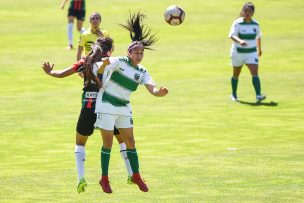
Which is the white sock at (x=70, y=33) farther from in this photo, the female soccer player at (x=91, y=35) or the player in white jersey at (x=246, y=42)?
the female soccer player at (x=91, y=35)

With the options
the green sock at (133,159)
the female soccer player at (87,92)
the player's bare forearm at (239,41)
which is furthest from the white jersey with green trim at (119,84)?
the player's bare forearm at (239,41)

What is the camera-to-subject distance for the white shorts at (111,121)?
14227 millimetres

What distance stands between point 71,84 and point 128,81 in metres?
14.5

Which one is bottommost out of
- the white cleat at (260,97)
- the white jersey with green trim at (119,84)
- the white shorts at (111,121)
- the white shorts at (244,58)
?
the white cleat at (260,97)

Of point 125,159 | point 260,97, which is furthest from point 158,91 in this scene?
point 260,97

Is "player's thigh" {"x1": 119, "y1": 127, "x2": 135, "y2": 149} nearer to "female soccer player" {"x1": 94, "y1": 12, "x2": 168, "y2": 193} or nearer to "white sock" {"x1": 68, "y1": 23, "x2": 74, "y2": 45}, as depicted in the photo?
"female soccer player" {"x1": 94, "y1": 12, "x2": 168, "y2": 193}

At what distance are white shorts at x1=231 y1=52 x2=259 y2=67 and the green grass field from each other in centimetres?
116

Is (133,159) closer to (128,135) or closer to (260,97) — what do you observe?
(128,135)

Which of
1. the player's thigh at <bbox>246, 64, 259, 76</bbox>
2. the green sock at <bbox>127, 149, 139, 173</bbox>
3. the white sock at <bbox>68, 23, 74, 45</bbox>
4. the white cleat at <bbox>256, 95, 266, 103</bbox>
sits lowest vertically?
the white sock at <bbox>68, 23, 74, 45</bbox>

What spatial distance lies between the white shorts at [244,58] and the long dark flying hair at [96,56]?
11573 millimetres

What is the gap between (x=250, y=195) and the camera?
15.2 meters

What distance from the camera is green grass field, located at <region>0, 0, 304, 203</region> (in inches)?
629

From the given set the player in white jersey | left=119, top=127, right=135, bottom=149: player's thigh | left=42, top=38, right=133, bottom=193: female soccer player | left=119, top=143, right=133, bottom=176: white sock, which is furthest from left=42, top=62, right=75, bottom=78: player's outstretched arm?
the player in white jersey

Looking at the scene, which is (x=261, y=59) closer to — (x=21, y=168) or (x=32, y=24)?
(x=32, y=24)
